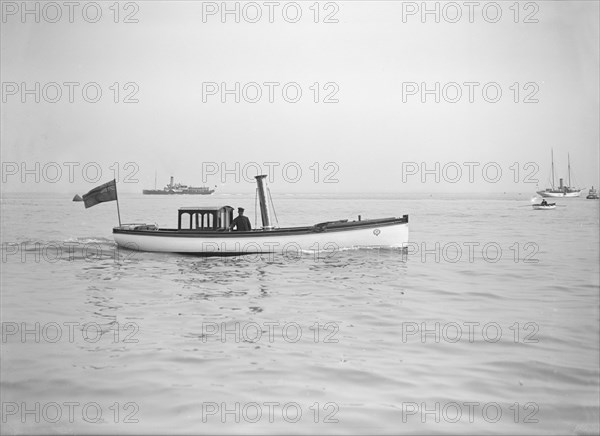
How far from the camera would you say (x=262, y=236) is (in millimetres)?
18938

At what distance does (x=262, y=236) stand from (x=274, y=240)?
43 centimetres

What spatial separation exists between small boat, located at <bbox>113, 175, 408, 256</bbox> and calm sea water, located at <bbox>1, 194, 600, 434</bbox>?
2.60 metres

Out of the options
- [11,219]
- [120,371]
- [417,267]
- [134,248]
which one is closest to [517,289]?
[417,267]

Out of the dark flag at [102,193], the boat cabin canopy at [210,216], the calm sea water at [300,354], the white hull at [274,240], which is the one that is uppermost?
the dark flag at [102,193]

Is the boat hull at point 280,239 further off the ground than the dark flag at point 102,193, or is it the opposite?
the dark flag at point 102,193

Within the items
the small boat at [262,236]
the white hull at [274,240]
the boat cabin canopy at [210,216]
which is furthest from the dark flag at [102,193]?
the boat cabin canopy at [210,216]

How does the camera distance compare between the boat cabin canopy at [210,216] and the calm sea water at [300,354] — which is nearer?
the calm sea water at [300,354]

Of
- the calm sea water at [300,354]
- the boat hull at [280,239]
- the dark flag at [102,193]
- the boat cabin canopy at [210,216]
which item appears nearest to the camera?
the calm sea water at [300,354]

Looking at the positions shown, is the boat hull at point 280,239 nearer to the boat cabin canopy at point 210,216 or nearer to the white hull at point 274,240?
the white hull at point 274,240

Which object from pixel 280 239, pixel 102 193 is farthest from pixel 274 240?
pixel 102 193

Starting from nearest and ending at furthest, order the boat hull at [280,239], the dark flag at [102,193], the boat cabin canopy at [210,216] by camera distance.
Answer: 1. the boat hull at [280,239]
2. the boat cabin canopy at [210,216]
3. the dark flag at [102,193]

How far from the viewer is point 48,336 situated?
8703 millimetres

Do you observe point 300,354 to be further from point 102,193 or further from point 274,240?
point 102,193

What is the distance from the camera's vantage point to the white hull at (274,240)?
19.0m
